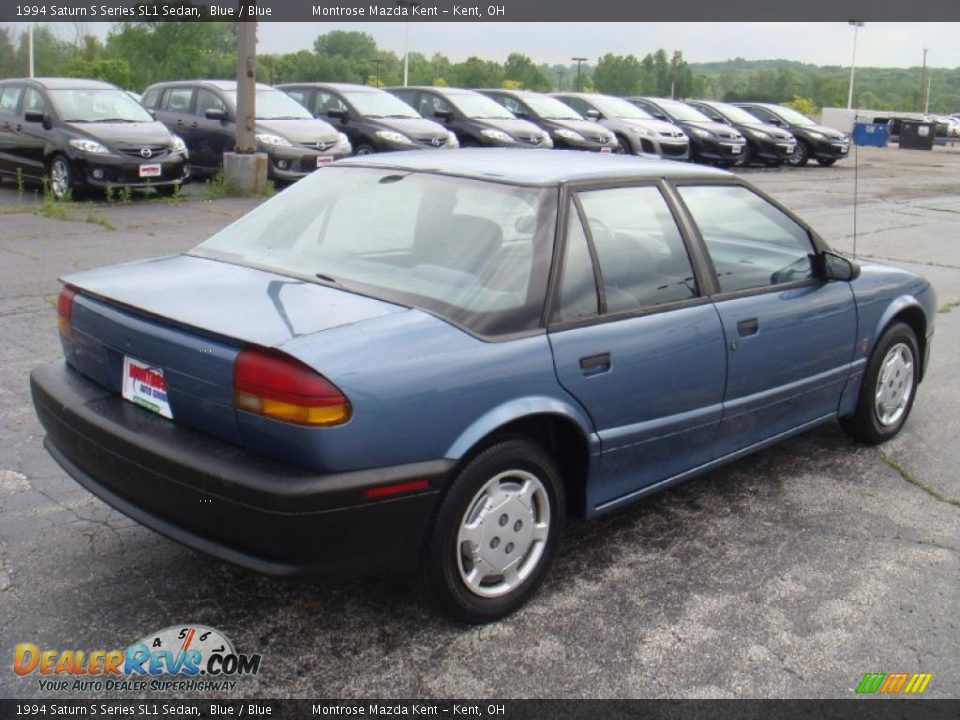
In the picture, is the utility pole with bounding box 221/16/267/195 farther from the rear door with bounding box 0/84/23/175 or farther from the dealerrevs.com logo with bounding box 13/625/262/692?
the dealerrevs.com logo with bounding box 13/625/262/692

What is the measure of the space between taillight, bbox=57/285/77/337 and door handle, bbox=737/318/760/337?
2.55 m

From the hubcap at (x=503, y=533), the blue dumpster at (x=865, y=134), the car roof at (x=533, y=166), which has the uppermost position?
the blue dumpster at (x=865, y=134)

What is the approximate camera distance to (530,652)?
3229 millimetres

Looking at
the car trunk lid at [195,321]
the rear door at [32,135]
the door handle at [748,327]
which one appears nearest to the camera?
the car trunk lid at [195,321]

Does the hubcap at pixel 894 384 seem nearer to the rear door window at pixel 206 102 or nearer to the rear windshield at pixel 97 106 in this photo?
the rear windshield at pixel 97 106

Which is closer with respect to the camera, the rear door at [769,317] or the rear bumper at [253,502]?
the rear bumper at [253,502]

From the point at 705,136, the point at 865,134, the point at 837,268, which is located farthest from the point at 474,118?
the point at 837,268

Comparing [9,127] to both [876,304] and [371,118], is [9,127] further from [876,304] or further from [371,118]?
[876,304]

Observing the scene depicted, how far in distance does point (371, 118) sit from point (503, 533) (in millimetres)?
14956

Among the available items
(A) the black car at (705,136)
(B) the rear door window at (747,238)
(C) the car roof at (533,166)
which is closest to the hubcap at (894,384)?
(B) the rear door window at (747,238)

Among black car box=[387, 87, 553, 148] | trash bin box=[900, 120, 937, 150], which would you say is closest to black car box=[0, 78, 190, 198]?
black car box=[387, 87, 553, 148]

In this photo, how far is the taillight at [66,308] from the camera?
366 centimetres

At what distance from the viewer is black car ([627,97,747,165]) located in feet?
78.9

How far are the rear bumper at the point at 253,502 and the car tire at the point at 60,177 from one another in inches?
423
